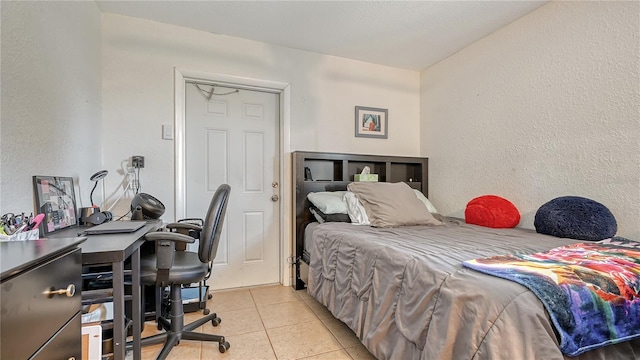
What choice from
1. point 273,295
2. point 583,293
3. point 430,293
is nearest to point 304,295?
point 273,295

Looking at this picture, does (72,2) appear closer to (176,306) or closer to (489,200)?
(176,306)

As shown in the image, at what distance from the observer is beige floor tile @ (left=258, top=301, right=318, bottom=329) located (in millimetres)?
2021

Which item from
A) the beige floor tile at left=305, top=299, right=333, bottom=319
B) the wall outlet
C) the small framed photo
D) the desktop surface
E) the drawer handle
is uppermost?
the small framed photo

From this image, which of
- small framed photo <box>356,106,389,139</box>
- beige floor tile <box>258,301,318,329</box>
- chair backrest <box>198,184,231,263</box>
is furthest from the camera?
small framed photo <box>356,106,389,139</box>

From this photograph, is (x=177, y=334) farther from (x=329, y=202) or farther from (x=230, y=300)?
(x=329, y=202)

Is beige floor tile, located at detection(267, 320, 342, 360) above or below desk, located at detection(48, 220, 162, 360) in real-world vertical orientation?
below

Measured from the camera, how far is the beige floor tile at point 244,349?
1.61 m

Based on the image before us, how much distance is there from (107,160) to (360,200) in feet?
6.90

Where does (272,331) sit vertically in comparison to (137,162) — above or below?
below

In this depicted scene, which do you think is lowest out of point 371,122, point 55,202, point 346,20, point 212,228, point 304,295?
point 304,295

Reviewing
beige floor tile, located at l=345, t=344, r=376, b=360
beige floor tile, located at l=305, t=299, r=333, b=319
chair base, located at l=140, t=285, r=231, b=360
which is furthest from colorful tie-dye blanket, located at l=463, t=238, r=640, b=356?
chair base, located at l=140, t=285, r=231, b=360

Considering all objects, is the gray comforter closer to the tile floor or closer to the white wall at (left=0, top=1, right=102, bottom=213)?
the tile floor

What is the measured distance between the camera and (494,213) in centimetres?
221

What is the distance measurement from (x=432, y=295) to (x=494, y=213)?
4.86 feet
